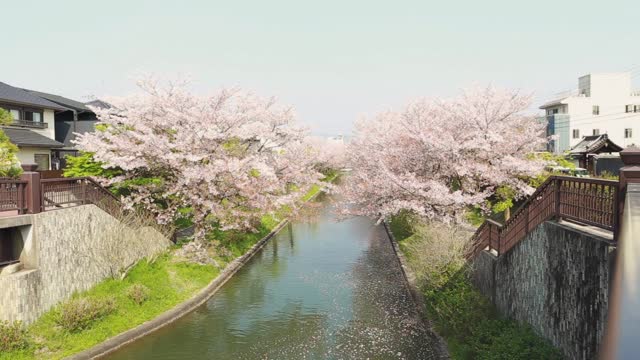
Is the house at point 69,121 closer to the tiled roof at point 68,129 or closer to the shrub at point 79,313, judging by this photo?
the tiled roof at point 68,129

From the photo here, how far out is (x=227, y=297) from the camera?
20.2 m

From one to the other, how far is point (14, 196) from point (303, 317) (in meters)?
10.1

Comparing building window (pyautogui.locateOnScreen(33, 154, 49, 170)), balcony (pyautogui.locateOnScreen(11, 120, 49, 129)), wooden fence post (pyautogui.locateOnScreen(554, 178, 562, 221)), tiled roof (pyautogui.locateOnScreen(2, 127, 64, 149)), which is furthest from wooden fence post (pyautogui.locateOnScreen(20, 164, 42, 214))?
balcony (pyautogui.locateOnScreen(11, 120, 49, 129))

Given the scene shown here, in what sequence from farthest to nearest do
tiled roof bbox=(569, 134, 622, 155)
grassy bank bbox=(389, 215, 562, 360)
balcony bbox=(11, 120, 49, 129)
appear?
tiled roof bbox=(569, 134, 622, 155)
balcony bbox=(11, 120, 49, 129)
grassy bank bbox=(389, 215, 562, 360)

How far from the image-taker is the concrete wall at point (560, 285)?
7742 millimetres

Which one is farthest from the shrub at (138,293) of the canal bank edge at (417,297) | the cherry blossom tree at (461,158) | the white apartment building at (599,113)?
the white apartment building at (599,113)

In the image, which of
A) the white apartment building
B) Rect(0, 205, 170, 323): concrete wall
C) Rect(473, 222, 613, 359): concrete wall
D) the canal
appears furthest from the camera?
the white apartment building

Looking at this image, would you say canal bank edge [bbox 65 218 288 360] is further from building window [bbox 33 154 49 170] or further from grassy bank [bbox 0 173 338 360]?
building window [bbox 33 154 49 170]

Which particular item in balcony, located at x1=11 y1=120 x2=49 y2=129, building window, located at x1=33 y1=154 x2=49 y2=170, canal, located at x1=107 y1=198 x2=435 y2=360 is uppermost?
balcony, located at x1=11 y1=120 x2=49 y2=129

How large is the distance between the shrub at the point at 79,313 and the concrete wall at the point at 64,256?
682 mm

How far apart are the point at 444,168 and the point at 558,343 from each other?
1486 centimetres

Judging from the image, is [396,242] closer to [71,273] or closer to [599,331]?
[71,273]

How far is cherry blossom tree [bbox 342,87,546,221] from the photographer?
2239cm

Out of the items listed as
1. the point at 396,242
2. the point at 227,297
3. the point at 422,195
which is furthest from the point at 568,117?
the point at 227,297
